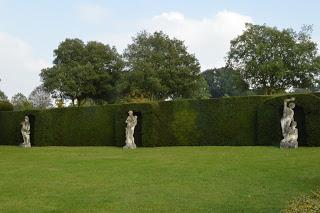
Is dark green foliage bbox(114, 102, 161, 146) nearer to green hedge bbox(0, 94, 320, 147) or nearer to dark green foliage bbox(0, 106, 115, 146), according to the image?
green hedge bbox(0, 94, 320, 147)

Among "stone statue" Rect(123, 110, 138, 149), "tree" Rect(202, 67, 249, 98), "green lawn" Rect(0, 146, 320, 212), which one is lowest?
"green lawn" Rect(0, 146, 320, 212)

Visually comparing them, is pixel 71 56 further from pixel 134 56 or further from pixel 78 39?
pixel 134 56

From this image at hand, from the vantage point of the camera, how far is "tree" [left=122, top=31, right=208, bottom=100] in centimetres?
5141

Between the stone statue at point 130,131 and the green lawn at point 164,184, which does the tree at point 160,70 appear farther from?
the green lawn at point 164,184

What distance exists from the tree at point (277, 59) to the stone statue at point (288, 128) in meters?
27.4

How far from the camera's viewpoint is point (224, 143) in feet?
85.3

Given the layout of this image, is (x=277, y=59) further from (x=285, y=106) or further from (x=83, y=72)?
(x=285, y=106)

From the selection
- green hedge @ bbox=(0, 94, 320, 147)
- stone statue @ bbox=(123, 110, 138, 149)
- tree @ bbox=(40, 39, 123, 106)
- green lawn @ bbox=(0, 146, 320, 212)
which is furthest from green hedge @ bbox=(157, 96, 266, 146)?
tree @ bbox=(40, 39, 123, 106)

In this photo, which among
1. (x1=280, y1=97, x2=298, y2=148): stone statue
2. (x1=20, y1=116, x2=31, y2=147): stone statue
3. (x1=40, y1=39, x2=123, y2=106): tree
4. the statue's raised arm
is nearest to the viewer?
(x1=280, y1=97, x2=298, y2=148): stone statue

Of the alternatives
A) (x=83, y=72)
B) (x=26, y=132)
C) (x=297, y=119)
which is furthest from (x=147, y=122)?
(x=83, y=72)

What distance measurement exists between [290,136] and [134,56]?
118 feet

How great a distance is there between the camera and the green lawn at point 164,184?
31.7 feet

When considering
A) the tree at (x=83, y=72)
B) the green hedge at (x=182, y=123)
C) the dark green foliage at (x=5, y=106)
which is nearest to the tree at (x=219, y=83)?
the tree at (x=83, y=72)

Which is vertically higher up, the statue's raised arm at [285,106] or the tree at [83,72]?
the tree at [83,72]
